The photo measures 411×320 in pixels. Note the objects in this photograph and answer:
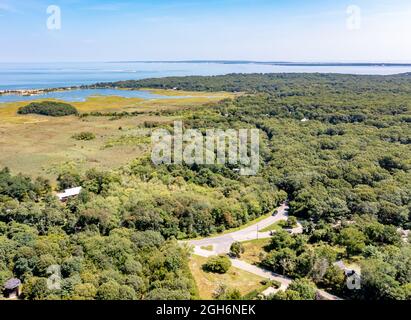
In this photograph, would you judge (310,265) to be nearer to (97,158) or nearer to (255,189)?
(255,189)

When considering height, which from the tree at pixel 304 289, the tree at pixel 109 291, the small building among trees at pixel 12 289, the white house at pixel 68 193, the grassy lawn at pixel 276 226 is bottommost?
the grassy lawn at pixel 276 226

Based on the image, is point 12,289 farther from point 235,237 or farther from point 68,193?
point 235,237

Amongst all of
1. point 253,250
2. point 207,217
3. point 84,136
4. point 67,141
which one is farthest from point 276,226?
point 67,141

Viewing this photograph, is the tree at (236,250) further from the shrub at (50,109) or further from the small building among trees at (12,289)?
the shrub at (50,109)

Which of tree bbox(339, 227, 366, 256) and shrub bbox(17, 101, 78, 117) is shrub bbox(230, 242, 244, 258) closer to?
tree bbox(339, 227, 366, 256)

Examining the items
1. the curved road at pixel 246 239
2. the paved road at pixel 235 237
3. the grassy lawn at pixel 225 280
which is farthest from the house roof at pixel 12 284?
the paved road at pixel 235 237
